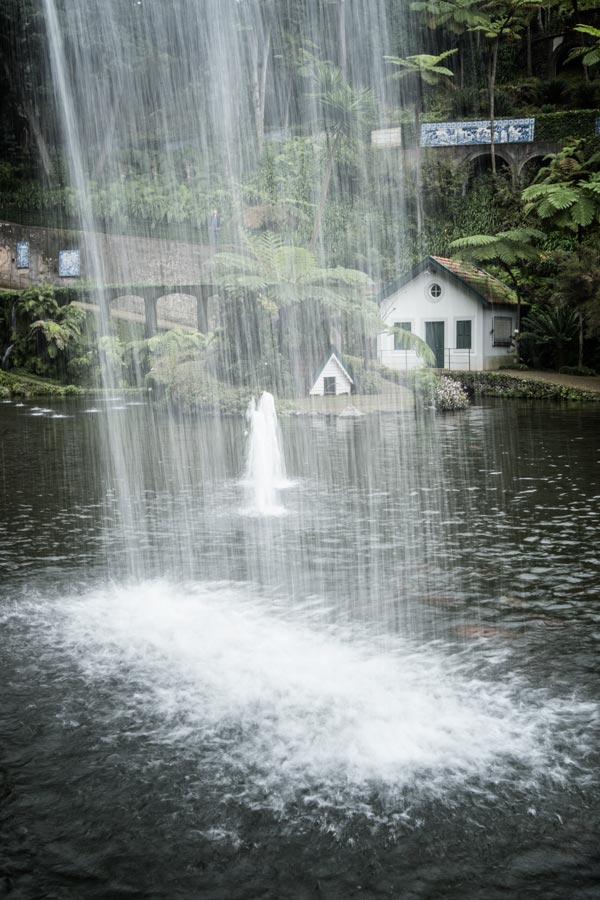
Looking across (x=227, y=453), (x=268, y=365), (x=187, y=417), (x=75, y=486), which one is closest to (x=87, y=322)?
(x=268, y=365)

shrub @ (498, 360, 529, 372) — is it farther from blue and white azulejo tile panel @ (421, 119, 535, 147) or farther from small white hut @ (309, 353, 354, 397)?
blue and white azulejo tile panel @ (421, 119, 535, 147)

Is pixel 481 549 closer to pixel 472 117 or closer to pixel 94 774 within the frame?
pixel 94 774

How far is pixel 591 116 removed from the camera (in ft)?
134

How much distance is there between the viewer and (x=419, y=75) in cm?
4566

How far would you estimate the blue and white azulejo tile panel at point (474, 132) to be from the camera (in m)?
41.9

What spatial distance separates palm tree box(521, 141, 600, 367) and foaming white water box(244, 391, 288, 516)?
17.5 m

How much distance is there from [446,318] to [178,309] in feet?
51.3

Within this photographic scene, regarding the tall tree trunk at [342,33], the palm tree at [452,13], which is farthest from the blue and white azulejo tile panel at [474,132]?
the tall tree trunk at [342,33]

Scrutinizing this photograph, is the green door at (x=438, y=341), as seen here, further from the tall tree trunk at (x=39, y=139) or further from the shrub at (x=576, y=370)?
the tall tree trunk at (x=39, y=139)

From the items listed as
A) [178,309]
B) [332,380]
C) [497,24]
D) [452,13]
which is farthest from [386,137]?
[332,380]

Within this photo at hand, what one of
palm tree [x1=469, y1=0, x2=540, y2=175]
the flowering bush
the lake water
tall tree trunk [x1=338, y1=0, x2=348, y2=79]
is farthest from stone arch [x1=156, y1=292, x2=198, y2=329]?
the lake water

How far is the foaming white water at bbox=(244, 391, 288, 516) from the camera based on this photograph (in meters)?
10.4

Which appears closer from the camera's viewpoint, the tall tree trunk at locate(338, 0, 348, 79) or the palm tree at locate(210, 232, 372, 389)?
the palm tree at locate(210, 232, 372, 389)

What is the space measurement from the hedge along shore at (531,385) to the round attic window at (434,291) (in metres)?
4.54
